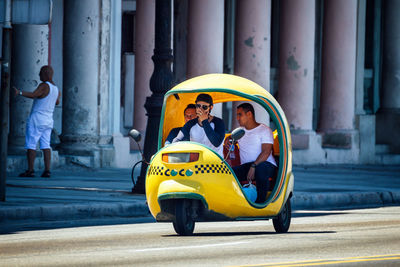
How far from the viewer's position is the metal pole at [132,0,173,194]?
16234mm

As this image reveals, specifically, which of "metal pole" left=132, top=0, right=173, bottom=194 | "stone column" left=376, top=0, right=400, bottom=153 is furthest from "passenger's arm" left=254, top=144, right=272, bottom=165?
"stone column" left=376, top=0, right=400, bottom=153

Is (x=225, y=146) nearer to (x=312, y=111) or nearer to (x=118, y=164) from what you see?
(x=118, y=164)

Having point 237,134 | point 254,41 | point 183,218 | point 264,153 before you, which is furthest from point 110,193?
point 254,41

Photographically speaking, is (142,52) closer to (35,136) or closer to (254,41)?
(254,41)

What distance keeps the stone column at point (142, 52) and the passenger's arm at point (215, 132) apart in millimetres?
14219

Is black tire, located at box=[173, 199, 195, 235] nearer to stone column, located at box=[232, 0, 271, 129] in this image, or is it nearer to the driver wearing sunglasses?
the driver wearing sunglasses

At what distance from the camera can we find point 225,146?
12.8 meters

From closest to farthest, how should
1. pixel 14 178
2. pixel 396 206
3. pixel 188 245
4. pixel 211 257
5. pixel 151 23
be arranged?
1. pixel 211 257
2. pixel 188 245
3. pixel 396 206
4. pixel 14 178
5. pixel 151 23

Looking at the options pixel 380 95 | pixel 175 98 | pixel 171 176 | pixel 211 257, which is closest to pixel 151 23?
pixel 380 95

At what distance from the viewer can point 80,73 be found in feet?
74.0

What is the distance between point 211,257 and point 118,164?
14076mm

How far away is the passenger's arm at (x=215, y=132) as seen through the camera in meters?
11.8

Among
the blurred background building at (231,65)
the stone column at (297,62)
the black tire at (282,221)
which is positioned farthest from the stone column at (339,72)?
the black tire at (282,221)

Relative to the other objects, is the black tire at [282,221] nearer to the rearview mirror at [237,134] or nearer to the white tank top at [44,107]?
the rearview mirror at [237,134]
